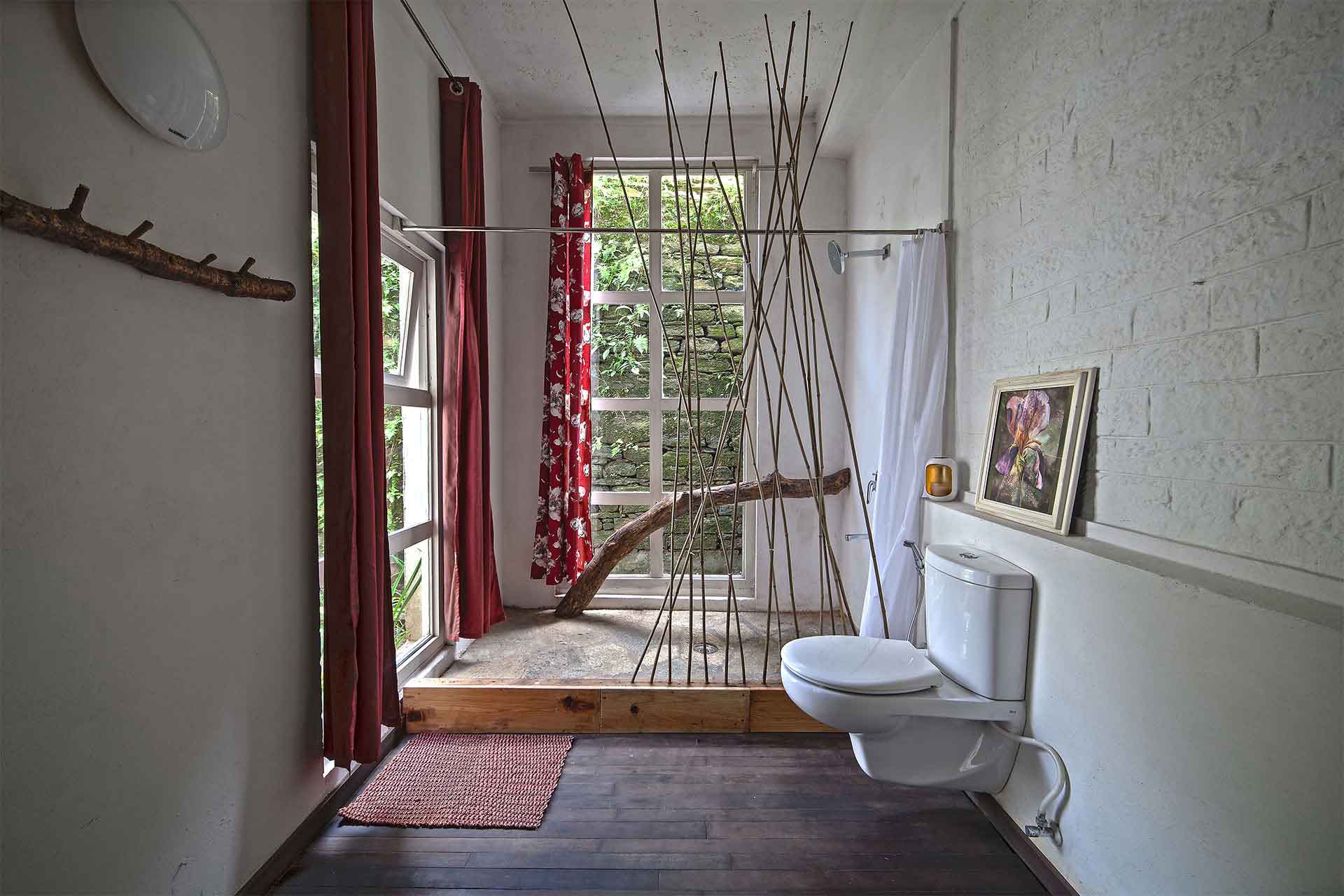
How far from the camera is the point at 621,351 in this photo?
144 inches

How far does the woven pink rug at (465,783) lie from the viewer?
1850 millimetres

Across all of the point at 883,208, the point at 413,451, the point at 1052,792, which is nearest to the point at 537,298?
the point at 413,451

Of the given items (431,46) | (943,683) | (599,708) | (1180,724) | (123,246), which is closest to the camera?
(123,246)

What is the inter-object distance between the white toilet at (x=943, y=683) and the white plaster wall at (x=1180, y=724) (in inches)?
2.4

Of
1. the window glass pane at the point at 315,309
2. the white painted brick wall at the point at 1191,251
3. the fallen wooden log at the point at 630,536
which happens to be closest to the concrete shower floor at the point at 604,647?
the fallen wooden log at the point at 630,536

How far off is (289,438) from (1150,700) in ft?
6.87

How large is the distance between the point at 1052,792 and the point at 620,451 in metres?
2.61

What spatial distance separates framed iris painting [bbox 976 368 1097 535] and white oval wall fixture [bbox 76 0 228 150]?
206 centimetres

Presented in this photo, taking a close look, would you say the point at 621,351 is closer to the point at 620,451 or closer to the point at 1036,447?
the point at 620,451

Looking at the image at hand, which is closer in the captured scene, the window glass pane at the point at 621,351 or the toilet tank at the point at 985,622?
the toilet tank at the point at 985,622

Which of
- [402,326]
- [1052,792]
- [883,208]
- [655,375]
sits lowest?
[1052,792]

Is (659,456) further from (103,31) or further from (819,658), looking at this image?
(103,31)

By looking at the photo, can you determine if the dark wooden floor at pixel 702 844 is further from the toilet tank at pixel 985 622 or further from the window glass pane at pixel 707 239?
the window glass pane at pixel 707 239

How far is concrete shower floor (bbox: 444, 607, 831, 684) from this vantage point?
2.60 meters
